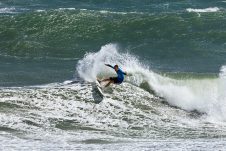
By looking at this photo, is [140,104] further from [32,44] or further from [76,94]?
[32,44]

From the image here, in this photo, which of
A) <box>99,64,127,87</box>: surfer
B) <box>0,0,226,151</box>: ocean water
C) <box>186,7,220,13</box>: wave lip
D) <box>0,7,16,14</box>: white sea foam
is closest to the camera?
<box>0,0,226,151</box>: ocean water

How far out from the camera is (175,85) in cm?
2622

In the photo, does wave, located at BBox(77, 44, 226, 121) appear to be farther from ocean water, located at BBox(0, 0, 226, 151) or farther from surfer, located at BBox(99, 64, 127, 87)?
surfer, located at BBox(99, 64, 127, 87)

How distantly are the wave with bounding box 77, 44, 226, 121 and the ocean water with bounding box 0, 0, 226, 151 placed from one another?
47 mm

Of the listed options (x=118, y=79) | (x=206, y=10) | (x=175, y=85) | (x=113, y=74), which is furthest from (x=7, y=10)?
(x=118, y=79)

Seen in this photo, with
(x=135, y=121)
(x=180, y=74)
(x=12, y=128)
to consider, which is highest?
(x=180, y=74)

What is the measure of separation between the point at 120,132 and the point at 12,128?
3.48 m

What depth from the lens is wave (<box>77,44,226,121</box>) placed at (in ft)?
78.1

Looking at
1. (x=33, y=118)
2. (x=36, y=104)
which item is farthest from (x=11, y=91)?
(x=33, y=118)

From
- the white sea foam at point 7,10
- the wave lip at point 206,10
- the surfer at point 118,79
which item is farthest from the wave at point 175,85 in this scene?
the wave lip at point 206,10

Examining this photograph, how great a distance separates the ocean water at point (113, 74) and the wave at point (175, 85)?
47mm

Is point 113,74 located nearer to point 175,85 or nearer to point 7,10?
point 175,85

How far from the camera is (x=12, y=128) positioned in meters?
18.3

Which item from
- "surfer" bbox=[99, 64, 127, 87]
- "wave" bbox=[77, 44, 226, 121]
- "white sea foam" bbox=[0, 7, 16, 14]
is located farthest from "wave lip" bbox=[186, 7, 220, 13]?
"surfer" bbox=[99, 64, 127, 87]
